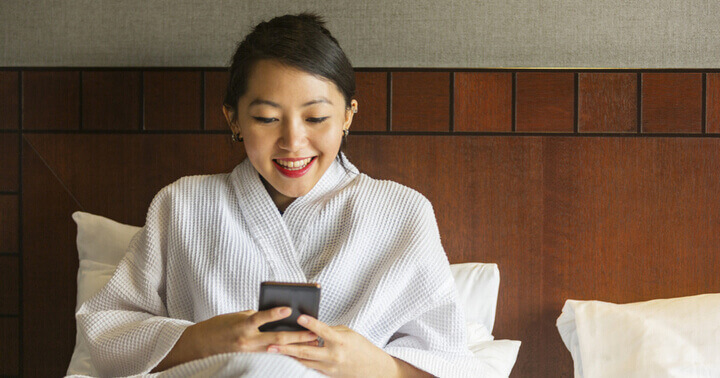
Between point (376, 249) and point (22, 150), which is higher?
point (22, 150)

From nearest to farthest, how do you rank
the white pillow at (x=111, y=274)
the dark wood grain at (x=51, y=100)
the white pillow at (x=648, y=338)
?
the white pillow at (x=648, y=338) < the white pillow at (x=111, y=274) < the dark wood grain at (x=51, y=100)

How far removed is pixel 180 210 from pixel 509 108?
1009mm

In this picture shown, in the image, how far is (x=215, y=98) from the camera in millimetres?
2035

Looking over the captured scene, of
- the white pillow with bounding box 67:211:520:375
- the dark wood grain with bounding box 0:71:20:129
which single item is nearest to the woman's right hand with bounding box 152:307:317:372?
the white pillow with bounding box 67:211:520:375

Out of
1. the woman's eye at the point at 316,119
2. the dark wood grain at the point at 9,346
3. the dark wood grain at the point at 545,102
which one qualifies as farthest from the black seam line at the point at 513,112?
the dark wood grain at the point at 9,346

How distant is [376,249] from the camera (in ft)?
4.82

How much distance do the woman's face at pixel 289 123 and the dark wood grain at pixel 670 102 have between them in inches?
39.3

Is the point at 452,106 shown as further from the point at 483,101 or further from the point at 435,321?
the point at 435,321

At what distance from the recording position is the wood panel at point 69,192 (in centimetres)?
205

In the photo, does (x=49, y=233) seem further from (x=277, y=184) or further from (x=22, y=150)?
(x=277, y=184)

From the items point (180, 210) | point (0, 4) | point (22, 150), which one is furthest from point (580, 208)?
point (0, 4)

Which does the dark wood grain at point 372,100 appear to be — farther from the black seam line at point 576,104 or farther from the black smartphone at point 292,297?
the black smartphone at point 292,297

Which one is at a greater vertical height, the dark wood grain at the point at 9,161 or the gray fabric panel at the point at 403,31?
the gray fabric panel at the point at 403,31

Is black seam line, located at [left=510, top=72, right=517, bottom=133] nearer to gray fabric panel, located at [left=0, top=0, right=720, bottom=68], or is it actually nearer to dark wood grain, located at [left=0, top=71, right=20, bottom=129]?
gray fabric panel, located at [left=0, top=0, right=720, bottom=68]
